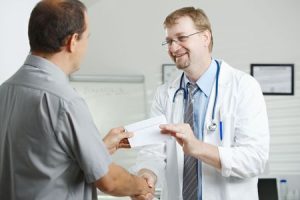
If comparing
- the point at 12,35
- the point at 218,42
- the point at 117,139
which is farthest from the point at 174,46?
the point at 218,42

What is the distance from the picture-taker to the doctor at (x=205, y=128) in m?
1.65

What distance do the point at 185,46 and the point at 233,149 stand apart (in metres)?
0.52

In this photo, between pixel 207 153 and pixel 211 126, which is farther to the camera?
pixel 211 126

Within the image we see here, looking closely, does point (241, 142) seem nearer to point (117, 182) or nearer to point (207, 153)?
point (207, 153)

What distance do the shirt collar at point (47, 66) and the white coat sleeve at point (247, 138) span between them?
2.44ft

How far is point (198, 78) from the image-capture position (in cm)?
189

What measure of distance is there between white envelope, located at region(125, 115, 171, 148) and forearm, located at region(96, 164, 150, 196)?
1.00 feet

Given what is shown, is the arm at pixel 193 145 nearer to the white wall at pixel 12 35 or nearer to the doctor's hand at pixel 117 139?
the doctor's hand at pixel 117 139

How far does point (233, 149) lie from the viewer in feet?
5.46

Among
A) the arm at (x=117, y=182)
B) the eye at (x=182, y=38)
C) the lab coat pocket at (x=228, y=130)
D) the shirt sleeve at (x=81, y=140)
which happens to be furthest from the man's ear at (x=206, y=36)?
the shirt sleeve at (x=81, y=140)

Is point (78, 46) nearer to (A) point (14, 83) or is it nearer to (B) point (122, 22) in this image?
(A) point (14, 83)

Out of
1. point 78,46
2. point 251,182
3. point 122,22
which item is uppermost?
point 122,22

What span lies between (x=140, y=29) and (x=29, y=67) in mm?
2517

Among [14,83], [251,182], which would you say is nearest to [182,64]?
[251,182]
